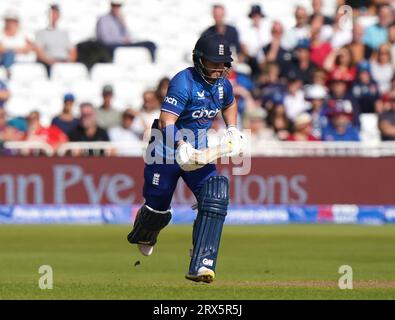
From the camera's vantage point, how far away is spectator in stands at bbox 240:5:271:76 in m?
16.5

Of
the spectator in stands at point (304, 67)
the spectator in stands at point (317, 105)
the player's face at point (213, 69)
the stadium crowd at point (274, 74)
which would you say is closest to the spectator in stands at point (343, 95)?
the stadium crowd at point (274, 74)

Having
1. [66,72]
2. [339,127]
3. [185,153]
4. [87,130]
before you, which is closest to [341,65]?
[339,127]

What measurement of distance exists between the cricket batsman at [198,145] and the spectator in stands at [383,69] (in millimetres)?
8450

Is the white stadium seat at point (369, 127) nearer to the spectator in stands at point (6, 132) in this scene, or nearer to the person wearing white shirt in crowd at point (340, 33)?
the person wearing white shirt in crowd at point (340, 33)

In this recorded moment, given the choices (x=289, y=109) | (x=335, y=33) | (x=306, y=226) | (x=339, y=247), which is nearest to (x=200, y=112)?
(x=339, y=247)

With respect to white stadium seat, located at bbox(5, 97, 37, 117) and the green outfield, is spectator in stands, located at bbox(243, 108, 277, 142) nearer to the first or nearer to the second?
the green outfield

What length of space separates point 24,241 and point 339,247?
3083 mm

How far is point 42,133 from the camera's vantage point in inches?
574

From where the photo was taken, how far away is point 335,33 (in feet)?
55.7

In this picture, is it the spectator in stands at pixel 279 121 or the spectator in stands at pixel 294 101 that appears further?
the spectator in stands at pixel 294 101

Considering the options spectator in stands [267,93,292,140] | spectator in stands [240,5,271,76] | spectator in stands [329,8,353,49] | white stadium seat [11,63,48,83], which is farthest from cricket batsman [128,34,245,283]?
spectator in stands [329,8,353,49]

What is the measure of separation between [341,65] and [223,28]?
1.69m

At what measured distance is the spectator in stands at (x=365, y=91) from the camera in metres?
16.0
